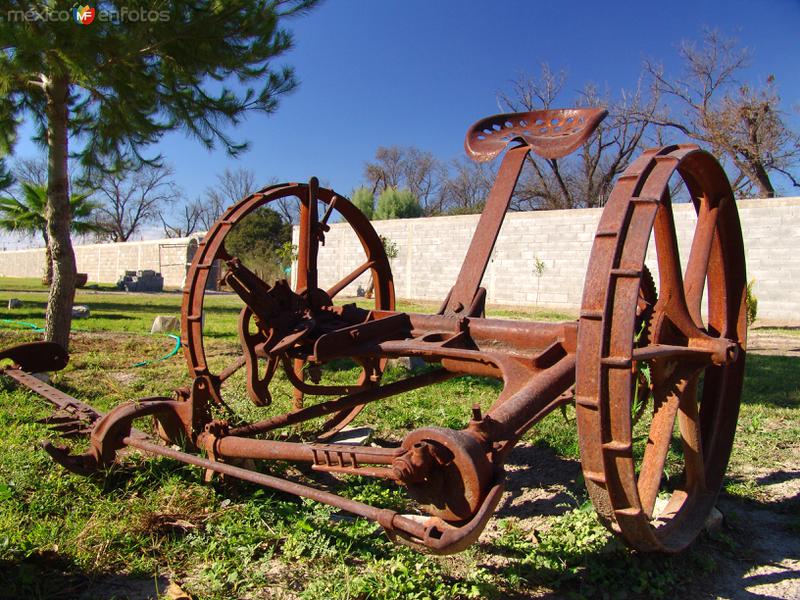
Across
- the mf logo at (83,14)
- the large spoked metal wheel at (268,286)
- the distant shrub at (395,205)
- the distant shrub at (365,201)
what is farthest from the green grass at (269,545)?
the distant shrub at (365,201)

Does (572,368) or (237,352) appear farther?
(237,352)

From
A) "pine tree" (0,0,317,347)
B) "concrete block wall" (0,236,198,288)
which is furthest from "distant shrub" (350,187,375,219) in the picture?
"pine tree" (0,0,317,347)

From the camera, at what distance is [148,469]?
292 cm

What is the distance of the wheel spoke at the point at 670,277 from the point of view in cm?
266

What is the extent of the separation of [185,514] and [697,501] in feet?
7.29

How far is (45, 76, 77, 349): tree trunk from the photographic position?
20.3ft

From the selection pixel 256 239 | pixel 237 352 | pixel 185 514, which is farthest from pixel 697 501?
pixel 256 239

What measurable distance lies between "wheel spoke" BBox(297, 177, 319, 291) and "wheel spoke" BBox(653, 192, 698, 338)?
1.69 meters

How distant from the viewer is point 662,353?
2201 millimetres

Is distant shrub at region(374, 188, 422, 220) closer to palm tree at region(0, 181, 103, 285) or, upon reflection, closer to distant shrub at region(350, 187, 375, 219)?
distant shrub at region(350, 187, 375, 219)

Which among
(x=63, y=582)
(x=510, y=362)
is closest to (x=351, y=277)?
(x=510, y=362)

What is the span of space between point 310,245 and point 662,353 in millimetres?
1861

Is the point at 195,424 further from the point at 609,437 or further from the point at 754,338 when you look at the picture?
the point at 754,338

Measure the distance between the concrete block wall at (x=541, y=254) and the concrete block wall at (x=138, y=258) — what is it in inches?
505
